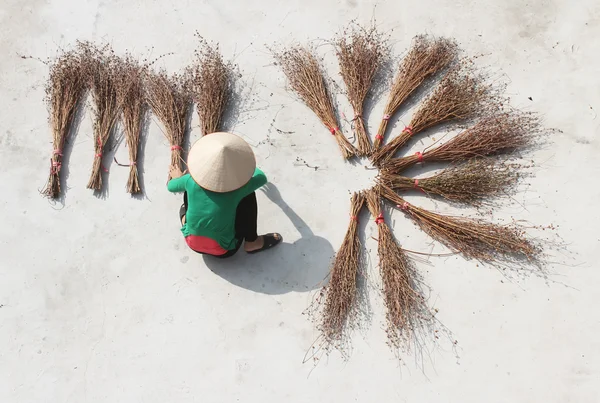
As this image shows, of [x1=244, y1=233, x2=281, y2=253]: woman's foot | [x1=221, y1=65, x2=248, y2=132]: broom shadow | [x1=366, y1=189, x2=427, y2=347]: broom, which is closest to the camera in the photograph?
[x1=366, y1=189, x2=427, y2=347]: broom

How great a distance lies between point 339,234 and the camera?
3.21 meters

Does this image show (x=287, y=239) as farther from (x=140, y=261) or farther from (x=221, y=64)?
(x=221, y=64)

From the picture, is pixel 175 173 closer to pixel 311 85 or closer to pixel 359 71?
pixel 311 85

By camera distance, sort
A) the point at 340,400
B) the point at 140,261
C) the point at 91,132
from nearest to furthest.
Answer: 1. the point at 340,400
2. the point at 140,261
3. the point at 91,132

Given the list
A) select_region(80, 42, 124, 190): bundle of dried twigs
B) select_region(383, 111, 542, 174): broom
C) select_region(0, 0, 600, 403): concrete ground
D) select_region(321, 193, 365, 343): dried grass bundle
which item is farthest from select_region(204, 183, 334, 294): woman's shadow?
select_region(80, 42, 124, 190): bundle of dried twigs

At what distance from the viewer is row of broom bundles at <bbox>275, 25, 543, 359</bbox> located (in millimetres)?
3025

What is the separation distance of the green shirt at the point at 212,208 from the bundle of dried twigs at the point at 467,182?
91cm

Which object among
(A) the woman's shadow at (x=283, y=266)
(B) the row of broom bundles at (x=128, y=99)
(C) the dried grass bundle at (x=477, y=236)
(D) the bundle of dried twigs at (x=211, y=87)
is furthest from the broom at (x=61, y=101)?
(C) the dried grass bundle at (x=477, y=236)

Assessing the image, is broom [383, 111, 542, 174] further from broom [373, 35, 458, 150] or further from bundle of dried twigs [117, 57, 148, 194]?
bundle of dried twigs [117, 57, 148, 194]

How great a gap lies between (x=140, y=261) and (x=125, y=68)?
1.23 metres

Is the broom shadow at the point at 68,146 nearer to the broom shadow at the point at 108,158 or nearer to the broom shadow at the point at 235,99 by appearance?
the broom shadow at the point at 108,158

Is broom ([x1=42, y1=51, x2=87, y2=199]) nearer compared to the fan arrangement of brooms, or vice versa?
the fan arrangement of brooms

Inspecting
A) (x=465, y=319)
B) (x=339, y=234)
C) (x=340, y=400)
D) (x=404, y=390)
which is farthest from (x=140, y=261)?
(x=465, y=319)

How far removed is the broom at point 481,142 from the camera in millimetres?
3168
